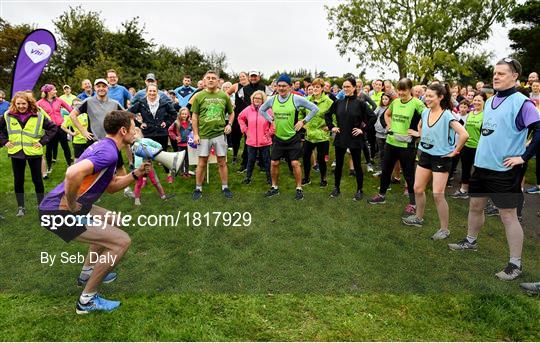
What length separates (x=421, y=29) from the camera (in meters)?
31.7

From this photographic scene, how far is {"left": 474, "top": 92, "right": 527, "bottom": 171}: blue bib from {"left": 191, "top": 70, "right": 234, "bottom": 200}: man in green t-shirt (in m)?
4.23

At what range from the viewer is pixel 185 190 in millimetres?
7855

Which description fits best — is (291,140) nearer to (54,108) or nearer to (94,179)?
(94,179)

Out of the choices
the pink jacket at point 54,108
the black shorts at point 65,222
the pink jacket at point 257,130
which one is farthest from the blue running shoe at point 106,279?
the pink jacket at point 54,108

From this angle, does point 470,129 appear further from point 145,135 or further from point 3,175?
point 3,175

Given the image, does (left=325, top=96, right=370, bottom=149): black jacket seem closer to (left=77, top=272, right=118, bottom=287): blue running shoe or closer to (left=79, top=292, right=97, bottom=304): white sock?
(left=77, top=272, right=118, bottom=287): blue running shoe

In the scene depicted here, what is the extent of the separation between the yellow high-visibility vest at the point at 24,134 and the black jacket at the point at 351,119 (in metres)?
5.21

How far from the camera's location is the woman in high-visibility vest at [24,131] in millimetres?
6152

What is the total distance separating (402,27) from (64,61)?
2870cm

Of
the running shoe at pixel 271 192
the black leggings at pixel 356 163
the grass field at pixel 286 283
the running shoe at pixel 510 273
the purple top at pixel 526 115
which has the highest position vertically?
the purple top at pixel 526 115

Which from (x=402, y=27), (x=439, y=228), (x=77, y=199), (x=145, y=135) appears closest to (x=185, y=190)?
(x=145, y=135)

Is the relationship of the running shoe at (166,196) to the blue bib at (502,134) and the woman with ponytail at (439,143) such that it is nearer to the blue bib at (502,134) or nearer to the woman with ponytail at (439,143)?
the woman with ponytail at (439,143)

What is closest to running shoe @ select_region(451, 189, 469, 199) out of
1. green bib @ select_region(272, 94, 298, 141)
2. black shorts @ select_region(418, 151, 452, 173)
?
black shorts @ select_region(418, 151, 452, 173)

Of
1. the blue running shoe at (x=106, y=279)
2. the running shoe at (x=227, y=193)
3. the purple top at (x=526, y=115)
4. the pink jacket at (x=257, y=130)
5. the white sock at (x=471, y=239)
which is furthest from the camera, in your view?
the pink jacket at (x=257, y=130)
